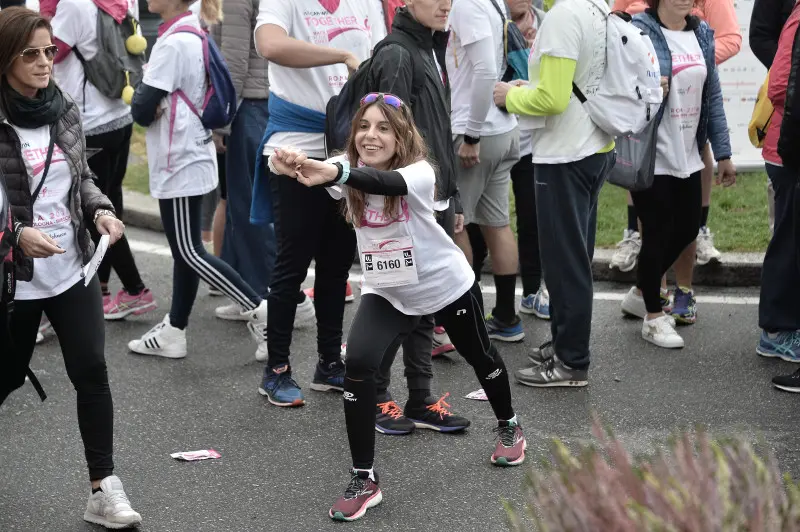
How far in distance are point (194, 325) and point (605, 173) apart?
262 centimetres

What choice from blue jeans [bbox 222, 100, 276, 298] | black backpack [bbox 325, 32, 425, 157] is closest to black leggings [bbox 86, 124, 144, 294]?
blue jeans [bbox 222, 100, 276, 298]

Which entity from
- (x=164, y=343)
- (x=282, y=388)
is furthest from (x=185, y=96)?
(x=282, y=388)

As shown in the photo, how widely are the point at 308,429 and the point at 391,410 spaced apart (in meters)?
0.38

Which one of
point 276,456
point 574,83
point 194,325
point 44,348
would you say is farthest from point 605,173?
point 44,348

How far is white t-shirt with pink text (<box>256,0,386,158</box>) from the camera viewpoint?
5375 millimetres

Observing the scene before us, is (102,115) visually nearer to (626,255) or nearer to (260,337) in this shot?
(260,337)

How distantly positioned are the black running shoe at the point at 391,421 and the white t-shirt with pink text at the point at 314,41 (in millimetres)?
1169

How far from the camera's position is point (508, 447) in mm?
4855

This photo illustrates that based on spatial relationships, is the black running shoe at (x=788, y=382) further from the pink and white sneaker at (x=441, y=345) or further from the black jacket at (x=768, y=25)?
the black jacket at (x=768, y=25)

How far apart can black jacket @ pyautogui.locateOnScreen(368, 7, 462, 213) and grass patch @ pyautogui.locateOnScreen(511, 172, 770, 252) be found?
3.20 meters

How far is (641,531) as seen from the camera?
1923mm

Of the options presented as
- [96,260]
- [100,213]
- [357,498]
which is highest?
[100,213]

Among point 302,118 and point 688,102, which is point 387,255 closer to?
point 302,118

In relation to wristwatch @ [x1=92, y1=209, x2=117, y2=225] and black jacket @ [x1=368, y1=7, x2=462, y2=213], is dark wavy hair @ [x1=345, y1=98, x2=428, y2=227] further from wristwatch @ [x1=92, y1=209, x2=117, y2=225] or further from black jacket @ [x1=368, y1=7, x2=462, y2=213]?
wristwatch @ [x1=92, y1=209, x2=117, y2=225]
